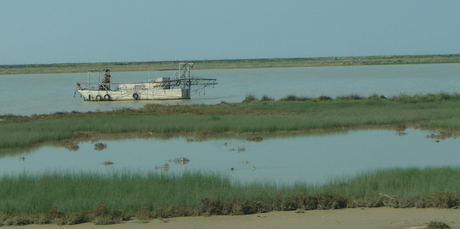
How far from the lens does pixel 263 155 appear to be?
54.1 ft

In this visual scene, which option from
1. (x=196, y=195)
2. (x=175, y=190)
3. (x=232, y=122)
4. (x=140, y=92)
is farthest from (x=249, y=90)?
(x=196, y=195)

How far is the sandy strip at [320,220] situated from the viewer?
26.2 ft

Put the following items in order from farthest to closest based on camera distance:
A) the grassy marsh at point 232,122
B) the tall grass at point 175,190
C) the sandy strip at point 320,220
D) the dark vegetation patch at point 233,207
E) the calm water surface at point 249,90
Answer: the calm water surface at point 249,90
the grassy marsh at point 232,122
the tall grass at point 175,190
the dark vegetation patch at point 233,207
the sandy strip at point 320,220

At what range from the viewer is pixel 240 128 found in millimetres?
21531

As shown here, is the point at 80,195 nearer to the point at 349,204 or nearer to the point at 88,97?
the point at 349,204

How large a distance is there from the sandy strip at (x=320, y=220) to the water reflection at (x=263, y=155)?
3.65 meters

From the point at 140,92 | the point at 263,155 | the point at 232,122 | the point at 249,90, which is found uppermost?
the point at 249,90

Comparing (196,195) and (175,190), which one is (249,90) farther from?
(196,195)

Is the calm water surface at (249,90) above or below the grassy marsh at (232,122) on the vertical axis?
above

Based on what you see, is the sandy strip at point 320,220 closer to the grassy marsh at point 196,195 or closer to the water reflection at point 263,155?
the grassy marsh at point 196,195

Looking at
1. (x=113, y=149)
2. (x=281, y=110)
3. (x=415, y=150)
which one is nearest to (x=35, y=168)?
(x=113, y=149)

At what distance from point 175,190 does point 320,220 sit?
10.5 ft

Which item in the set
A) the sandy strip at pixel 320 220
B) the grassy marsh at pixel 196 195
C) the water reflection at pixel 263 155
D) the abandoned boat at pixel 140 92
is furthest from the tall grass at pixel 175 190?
the abandoned boat at pixel 140 92

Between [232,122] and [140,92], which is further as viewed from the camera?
[140,92]
